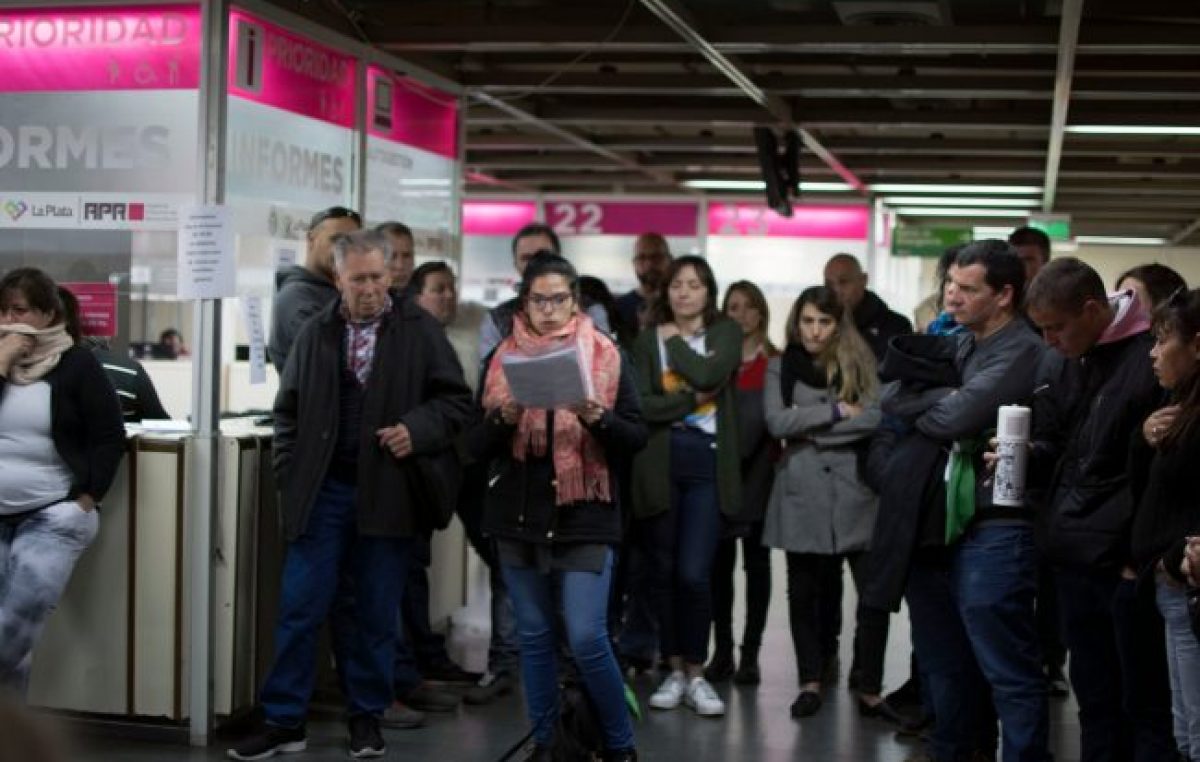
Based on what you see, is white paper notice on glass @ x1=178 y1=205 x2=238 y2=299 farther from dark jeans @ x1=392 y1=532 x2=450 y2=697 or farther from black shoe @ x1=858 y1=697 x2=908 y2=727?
black shoe @ x1=858 y1=697 x2=908 y2=727

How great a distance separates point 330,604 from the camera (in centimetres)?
545

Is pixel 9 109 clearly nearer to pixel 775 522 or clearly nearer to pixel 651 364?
pixel 651 364

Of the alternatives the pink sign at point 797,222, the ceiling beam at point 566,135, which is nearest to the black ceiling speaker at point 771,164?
the ceiling beam at point 566,135

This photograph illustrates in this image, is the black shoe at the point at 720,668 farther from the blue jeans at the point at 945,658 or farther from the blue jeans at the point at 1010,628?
the blue jeans at the point at 1010,628

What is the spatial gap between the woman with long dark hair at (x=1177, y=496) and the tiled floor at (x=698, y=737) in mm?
1818

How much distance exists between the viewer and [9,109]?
579cm

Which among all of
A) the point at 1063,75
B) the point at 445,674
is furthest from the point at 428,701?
the point at 1063,75

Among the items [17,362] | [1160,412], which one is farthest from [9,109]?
[1160,412]

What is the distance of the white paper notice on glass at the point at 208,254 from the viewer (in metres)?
5.43

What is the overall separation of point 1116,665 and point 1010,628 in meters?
0.33

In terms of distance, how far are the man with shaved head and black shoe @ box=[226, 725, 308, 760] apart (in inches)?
116

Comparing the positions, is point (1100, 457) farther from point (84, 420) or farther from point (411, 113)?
point (411, 113)

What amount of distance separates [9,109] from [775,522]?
3.19m

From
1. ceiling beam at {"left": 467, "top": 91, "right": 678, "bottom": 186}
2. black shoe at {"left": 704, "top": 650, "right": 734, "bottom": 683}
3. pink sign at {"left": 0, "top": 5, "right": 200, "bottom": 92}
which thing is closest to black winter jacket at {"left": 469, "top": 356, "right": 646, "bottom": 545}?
pink sign at {"left": 0, "top": 5, "right": 200, "bottom": 92}
